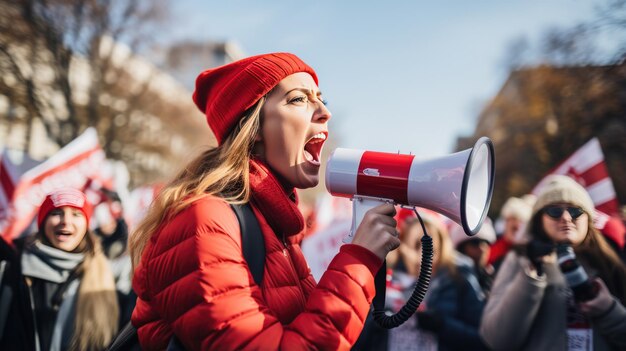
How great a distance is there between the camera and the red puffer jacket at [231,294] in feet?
4.29

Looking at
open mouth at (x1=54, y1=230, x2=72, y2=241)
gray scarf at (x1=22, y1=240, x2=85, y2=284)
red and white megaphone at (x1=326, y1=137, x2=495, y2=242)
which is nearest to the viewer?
red and white megaphone at (x1=326, y1=137, x2=495, y2=242)

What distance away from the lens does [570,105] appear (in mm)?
14438

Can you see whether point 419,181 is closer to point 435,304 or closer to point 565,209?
point 565,209

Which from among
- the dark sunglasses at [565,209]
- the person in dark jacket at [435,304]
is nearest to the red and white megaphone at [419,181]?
the dark sunglasses at [565,209]

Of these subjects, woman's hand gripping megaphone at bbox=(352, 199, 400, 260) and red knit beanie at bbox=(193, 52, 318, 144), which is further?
red knit beanie at bbox=(193, 52, 318, 144)

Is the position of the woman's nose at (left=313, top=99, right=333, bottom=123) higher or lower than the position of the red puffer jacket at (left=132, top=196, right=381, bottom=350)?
higher

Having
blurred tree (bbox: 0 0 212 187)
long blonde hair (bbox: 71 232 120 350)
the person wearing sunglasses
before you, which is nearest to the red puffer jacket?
the person wearing sunglasses

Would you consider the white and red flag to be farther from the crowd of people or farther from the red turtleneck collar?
the red turtleneck collar

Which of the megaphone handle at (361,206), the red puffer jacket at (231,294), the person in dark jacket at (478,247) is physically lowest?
the person in dark jacket at (478,247)

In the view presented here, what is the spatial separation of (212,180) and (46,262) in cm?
219

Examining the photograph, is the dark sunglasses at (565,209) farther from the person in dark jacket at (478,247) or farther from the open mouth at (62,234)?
the open mouth at (62,234)

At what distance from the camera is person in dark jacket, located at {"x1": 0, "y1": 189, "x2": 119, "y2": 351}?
3041 millimetres

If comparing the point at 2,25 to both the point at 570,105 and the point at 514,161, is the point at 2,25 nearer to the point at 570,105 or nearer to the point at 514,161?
the point at 570,105

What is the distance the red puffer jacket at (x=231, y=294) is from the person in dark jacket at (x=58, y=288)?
1967 mm
